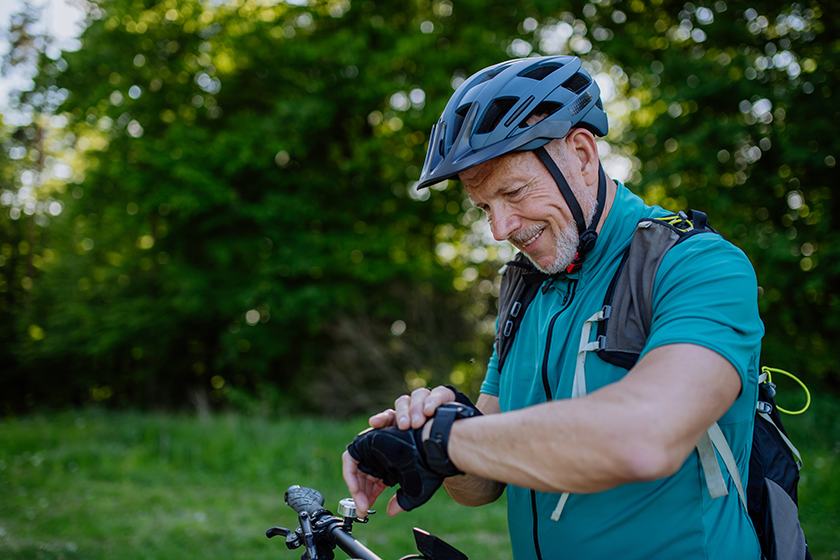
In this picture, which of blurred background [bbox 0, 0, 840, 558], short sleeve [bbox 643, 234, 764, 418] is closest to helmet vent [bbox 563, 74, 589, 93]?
short sleeve [bbox 643, 234, 764, 418]

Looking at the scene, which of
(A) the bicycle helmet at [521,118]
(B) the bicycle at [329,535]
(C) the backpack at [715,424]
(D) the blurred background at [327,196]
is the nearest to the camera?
(C) the backpack at [715,424]

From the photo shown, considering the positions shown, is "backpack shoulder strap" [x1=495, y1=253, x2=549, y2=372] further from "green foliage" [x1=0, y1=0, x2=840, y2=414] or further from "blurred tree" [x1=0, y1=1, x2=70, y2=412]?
"blurred tree" [x1=0, y1=1, x2=70, y2=412]

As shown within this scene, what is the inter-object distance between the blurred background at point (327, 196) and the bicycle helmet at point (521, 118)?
590 centimetres

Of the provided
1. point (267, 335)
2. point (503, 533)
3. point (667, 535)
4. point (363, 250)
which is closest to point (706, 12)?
point (363, 250)

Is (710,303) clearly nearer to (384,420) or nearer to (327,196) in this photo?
(384,420)

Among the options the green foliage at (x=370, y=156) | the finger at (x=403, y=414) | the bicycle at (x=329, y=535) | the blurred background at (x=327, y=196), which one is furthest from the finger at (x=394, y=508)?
the green foliage at (x=370, y=156)

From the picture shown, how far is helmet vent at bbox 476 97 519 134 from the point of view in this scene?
1778mm

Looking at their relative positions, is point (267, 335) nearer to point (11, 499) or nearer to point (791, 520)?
point (11, 499)

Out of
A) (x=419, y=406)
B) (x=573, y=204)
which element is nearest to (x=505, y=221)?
(x=573, y=204)

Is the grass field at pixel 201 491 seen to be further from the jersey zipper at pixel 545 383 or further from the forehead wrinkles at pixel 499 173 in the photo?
the forehead wrinkles at pixel 499 173

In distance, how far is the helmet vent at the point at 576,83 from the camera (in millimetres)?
1915

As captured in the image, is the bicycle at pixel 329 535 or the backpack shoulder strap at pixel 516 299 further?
the backpack shoulder strap at pixel 516 299

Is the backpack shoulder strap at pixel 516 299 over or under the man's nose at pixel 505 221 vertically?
under

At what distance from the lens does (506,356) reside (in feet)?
6.45
